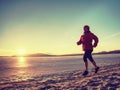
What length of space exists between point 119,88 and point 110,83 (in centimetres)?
103

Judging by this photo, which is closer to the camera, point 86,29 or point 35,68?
point 86,29

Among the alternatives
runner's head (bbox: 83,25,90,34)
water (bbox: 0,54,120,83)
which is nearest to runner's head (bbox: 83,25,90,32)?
runner's head (bbox: 83,25,90,34)

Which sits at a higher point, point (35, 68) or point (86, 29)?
point (86, 29)

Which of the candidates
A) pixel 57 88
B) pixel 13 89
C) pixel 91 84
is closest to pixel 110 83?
pixel 91 84

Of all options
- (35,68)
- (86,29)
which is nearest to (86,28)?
(86,29)

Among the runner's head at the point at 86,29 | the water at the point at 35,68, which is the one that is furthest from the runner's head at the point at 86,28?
the water at the point at 35,68

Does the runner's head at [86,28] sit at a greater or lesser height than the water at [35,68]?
greater

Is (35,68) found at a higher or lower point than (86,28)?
lower

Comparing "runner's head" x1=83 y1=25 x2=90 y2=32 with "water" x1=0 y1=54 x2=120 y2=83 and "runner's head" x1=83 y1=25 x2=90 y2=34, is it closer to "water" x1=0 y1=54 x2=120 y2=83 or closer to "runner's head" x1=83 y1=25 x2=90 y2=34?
"runner's head" x1=83 y1=25 x2=90 y2=34

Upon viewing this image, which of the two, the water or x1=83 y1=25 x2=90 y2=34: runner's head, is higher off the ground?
x1=83 y1=25 x2=90 y2=34: runner's head

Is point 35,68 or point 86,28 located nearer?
point 86,28

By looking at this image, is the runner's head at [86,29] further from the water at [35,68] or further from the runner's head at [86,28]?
the water at [35,68]

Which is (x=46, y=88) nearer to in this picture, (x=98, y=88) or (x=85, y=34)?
(x=98, y=88)

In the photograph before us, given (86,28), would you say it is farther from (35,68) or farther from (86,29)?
(35,68)
